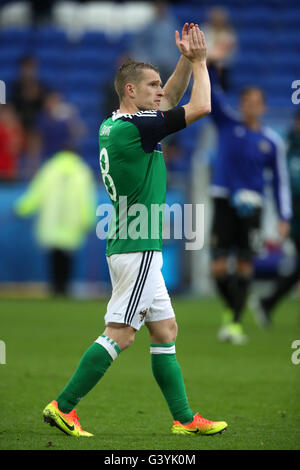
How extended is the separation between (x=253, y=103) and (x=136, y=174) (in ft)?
16.0

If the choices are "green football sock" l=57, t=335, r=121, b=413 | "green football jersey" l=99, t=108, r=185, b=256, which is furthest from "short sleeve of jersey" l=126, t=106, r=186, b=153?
"green football sock" l=57, t=335, r=121, b=413

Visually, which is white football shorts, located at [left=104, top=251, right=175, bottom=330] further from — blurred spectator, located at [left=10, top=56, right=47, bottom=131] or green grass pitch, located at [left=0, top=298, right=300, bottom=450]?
blurred spectator, located at [left=10, top=56, right=47, bottom=131]

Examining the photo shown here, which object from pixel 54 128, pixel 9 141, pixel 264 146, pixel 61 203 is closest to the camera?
pixel 264 146

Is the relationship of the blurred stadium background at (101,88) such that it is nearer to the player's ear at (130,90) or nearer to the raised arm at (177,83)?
the raised arm at (177,83)

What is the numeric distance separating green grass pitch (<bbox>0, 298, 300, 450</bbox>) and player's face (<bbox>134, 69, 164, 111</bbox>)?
5.70 ft

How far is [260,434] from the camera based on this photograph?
507cm

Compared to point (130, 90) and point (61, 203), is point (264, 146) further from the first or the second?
point (61, 203)

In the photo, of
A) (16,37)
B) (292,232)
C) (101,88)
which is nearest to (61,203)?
(101,88)

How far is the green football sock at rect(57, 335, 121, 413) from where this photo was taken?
4.98m

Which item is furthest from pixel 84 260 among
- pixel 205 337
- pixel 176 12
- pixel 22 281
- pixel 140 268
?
pixel 140 268

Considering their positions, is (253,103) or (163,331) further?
(253,103)

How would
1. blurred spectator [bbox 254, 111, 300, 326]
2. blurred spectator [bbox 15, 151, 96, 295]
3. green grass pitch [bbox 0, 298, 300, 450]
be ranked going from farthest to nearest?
Result: blurred spectator [bbox 15, 151, 96, 295], blurred spectator [bbox 254, 111, 300, 326], green grass pitch [bbox 0, 298, 300, 450]

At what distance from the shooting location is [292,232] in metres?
11.4

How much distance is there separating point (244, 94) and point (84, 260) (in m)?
5.96
